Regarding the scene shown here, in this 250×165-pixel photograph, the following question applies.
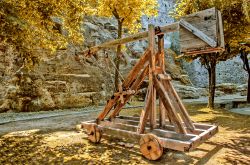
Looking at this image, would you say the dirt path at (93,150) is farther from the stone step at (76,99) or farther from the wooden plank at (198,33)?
the stone step at (76,99)

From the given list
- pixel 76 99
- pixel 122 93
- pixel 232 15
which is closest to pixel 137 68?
pixel 122 93

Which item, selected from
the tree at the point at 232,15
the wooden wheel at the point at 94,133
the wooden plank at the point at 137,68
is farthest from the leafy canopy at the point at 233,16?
the wooden wheel at the point at 94,133

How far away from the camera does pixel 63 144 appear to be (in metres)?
6.72

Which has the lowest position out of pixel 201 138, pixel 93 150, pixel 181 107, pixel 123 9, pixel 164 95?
pixel 93 150

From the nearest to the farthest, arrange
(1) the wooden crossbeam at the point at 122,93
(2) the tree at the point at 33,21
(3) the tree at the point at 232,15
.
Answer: (2) the tree at the point at 33,21, (1) the wooden crossbeam at the point at 122,93, (3) the tree at the point at 232,15

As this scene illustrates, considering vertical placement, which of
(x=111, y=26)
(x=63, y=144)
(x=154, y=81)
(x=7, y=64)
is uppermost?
(x=111, y=26)

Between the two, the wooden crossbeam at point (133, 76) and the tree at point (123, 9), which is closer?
the wooden crossbeam at point (133, 76)

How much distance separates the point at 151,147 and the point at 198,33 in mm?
2617

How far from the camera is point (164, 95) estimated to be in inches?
217

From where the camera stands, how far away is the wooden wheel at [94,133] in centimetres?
659

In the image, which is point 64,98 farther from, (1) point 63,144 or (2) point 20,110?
(1) point 63,144

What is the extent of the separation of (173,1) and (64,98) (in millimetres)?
24950

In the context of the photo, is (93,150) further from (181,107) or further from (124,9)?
(124,9)

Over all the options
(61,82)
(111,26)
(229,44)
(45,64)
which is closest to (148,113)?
(229,44)
